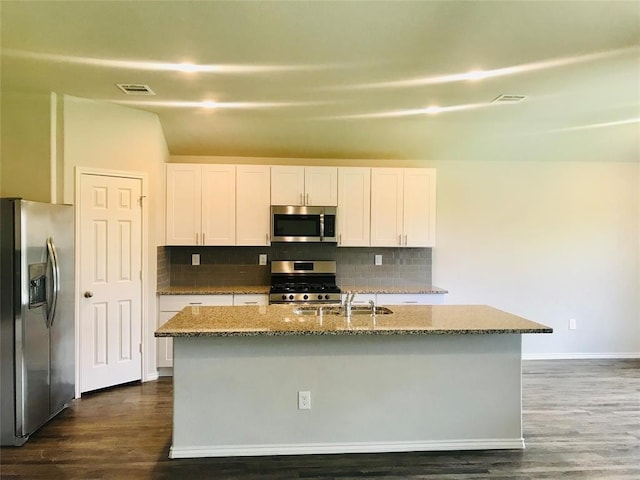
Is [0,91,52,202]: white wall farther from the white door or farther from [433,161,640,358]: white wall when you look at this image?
[433,161,640,358]: white wall

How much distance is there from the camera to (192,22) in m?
2.35

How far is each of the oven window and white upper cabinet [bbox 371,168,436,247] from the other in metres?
0.73

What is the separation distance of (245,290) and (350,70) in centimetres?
246

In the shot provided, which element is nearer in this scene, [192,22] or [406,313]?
[192,22]

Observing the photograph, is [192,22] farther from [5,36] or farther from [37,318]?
[37,318]

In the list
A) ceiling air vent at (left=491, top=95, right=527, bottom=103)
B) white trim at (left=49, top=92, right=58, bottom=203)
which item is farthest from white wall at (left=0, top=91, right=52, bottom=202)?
ceiling air vent at (left=491, top=95, right=527, bottom=103)

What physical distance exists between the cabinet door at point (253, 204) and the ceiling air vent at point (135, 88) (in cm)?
127

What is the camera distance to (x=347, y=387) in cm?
272

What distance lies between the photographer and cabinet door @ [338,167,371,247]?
15.2 ft

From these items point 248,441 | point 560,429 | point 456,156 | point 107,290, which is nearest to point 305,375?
point 248,441

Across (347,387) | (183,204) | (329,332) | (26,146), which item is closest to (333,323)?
(329,332)

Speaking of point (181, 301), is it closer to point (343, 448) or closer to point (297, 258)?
point (297, 258)

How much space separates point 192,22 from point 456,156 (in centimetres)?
352

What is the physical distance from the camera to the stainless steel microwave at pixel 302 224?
14.9 ft
